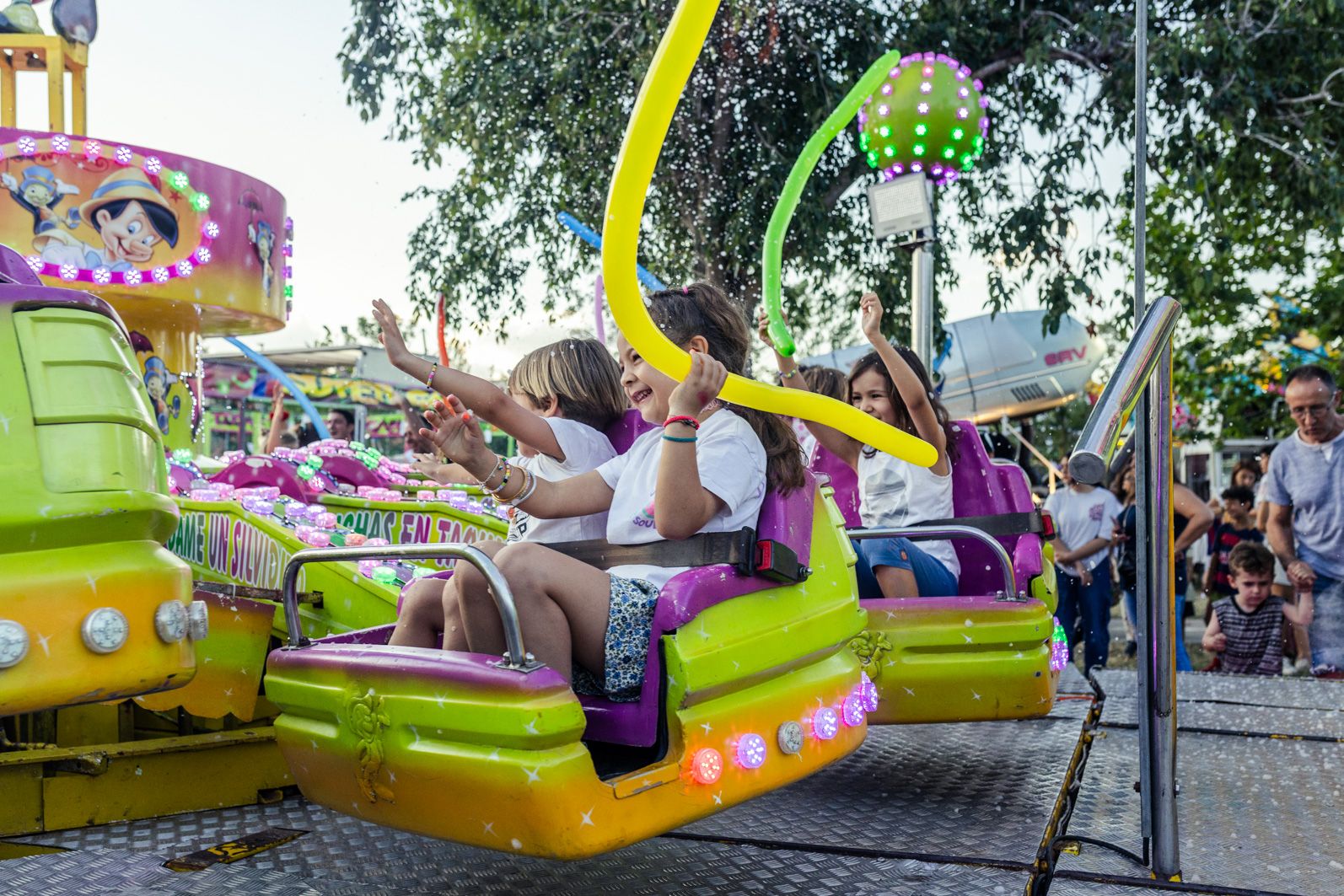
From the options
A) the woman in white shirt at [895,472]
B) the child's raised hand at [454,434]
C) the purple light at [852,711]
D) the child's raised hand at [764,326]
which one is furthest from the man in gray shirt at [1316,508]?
the child's raised hand at [454,434]

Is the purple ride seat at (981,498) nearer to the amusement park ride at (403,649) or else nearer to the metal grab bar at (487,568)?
the amusement park ride at (403,649)

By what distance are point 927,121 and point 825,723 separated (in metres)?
3.63

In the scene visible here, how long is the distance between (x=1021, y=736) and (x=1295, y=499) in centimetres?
199

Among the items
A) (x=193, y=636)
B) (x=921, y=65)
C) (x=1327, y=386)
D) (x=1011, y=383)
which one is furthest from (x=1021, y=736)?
(x=1011, y=383)

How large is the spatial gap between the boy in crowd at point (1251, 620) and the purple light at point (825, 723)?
12.6 feet

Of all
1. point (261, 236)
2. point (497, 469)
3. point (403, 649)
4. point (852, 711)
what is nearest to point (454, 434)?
point (497, 469)

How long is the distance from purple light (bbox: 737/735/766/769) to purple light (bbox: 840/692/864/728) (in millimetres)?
309

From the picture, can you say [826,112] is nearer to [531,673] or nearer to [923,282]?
[923,282]

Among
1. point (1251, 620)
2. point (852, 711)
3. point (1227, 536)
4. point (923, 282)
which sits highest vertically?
point (923, 282)

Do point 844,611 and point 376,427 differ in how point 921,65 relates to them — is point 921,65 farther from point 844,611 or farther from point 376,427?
point 376,427

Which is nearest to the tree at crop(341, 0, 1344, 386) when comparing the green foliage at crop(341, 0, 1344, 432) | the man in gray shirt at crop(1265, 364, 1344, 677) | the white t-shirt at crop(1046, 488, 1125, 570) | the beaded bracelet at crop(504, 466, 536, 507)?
the green foliage at crop(341, 0, 1344, 432)

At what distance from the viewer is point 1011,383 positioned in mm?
17594

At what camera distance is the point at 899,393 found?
3.53 metres

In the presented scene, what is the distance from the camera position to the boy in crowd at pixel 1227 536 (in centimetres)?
787
